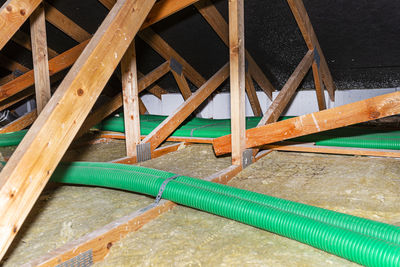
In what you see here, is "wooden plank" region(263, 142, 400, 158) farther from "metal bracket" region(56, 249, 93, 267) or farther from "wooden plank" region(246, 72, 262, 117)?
"metal bracket" region(56, 249, 93, 267)

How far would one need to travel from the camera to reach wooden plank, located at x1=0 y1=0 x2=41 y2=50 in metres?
1.90

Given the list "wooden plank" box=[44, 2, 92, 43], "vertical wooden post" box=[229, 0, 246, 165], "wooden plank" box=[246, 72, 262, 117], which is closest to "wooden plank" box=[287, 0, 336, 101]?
"vertical wooden post" box=[229, 0, 246, 165]

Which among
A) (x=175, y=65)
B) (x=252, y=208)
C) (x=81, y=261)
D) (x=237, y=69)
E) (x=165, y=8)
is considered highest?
(x=165, y=8)

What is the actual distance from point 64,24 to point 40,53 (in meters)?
1.74

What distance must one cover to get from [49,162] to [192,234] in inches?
30.3

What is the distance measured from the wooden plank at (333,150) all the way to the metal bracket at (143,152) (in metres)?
1.16

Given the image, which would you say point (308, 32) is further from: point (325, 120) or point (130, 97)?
point (130, 97)

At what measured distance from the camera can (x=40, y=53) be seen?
2.65 meters

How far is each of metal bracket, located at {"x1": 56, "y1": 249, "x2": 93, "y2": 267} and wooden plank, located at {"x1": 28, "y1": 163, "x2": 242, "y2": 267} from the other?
0.01 m

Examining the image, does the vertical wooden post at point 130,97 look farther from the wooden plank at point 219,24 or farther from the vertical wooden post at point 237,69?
the wooden plank at point 219,24

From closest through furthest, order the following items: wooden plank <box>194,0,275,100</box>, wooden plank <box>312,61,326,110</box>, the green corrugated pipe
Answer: the green corrugated pipe → wooden plank <box>194,0,275,100</box> → wooden plank <box>312,61,326,110</box>

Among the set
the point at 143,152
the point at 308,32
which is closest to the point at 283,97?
the point at 308,32

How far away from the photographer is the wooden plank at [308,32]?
3.05 m

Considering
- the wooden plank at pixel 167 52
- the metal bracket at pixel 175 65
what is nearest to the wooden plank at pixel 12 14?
the wooden plank at pixel 167 52
